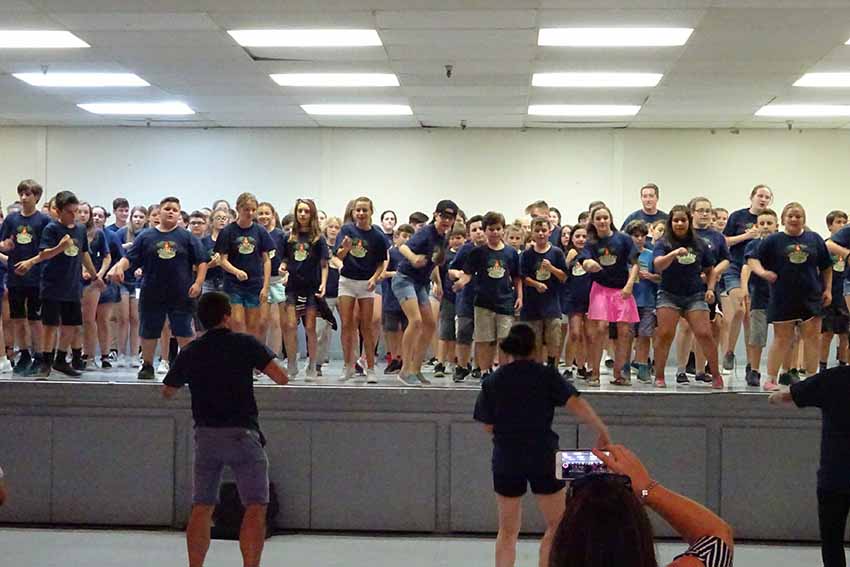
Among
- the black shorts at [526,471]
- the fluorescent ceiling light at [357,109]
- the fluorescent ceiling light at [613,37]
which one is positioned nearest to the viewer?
the black shorts at [526,471]

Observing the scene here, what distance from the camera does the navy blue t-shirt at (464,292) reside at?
33.3ft

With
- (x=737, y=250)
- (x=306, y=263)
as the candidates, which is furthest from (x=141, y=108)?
(x=737, y=250)

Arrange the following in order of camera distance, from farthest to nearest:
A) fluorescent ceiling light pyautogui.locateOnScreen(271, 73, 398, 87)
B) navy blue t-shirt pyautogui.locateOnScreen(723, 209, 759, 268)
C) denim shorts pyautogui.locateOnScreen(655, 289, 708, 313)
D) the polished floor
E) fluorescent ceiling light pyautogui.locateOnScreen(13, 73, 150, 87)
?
fluorescent ceiling light pyautogui.locateOnScreen(13, 73, 150, 87)
fluorescent ceiling light pyautogui.locateOnScreen(271, 73, 398, 87)
navy blue t-shirt pyautogui.locateOnScreen(723, 209, 759, 268)
denim shorts pyautogui.locateOnScreen(655, 289, 708, 313)
the polished floor

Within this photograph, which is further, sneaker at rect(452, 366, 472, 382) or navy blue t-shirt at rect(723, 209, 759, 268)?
navy blue t-shirt at rect(723, 209, 759, 268)

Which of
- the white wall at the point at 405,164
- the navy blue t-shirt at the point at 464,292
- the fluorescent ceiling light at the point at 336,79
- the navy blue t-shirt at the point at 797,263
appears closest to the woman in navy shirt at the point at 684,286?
the navy blue t-shirt at the point at 797,263

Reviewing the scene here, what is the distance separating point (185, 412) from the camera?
9.13 metres

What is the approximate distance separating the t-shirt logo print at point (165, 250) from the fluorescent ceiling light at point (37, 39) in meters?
2.99

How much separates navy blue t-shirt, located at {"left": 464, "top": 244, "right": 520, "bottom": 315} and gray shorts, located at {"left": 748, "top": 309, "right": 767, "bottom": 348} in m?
2.31

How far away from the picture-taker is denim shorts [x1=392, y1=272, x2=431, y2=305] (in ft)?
33.0

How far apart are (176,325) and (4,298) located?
9.28 ft

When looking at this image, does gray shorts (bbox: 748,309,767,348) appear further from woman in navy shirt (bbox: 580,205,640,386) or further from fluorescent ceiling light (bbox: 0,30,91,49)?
fluorescent ceiling light (bbox: 0,30,91,49)

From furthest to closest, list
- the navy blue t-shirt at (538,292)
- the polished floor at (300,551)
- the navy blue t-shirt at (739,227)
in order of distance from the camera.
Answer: the navy blue t-shirt at (739,227), the navy blue t-shirt at (538,292), the polished floor at (300,551)

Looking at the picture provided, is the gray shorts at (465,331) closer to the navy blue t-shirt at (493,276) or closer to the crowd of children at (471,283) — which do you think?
the crowd of children at (471,283)

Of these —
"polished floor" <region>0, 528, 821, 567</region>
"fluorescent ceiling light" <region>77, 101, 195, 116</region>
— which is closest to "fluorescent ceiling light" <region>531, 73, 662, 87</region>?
"fluorescent ceiling light" <region>77, 101, 195, 116</region>
